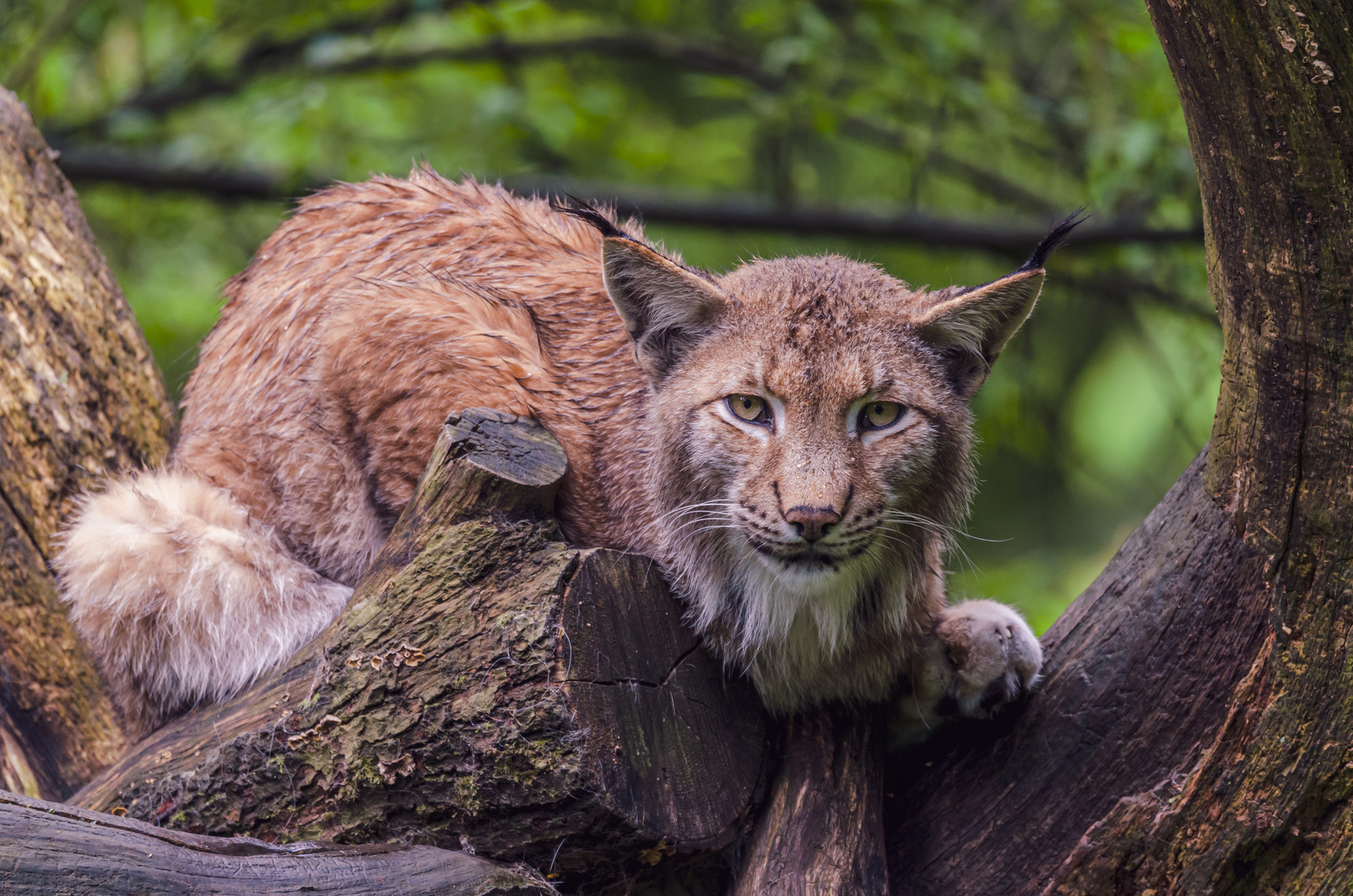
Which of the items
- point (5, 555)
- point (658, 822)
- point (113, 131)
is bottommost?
point (658, 822)

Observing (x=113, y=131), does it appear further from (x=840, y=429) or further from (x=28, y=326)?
(x=840, y=429)

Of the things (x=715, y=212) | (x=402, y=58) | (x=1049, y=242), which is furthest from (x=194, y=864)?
(x=402, y=58)

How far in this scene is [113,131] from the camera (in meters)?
8.09

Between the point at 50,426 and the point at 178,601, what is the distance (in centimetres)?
117

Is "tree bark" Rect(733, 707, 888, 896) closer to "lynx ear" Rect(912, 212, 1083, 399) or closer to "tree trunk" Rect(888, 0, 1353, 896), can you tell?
"tree trunk" Rect(888, 0, 1353, 896)

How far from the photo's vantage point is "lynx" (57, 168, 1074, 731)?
379 cm

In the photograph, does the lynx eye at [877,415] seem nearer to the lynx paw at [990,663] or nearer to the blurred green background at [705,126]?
the lynx paw at [990,663]

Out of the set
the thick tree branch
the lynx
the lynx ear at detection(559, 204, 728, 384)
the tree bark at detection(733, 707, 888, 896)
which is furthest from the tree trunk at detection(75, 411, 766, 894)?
the thick tree branch

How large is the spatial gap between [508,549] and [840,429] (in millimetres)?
1132

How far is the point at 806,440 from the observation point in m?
3.67

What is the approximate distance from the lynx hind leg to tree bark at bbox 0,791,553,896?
4.28 feet

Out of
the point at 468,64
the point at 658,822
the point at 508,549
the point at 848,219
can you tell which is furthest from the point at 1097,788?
Answer: the point at 468,64

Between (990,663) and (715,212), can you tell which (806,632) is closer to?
(990,663)

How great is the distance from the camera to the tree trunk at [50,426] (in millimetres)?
4664
